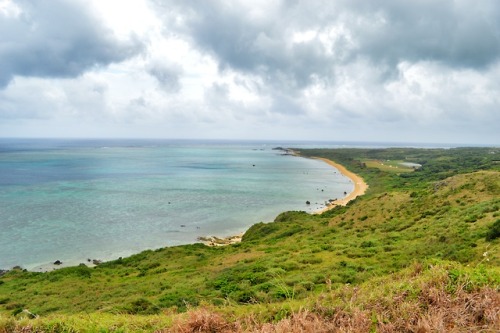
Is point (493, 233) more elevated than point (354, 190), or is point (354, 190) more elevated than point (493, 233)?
point (493, 233)

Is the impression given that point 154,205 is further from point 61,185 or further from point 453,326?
point 453,326

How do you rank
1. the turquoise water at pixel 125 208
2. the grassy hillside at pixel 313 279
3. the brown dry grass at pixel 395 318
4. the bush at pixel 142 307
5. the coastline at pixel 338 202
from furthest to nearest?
1. the coastline at pixel 338 202
2. the turquoise water at pixel 125 208
3. the bush at pixel 142 307
4. the grassy hillside at pixel 313 279
5. the brown dry grass at pixel 395 318

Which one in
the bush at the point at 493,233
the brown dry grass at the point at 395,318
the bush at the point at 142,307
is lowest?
the bush at the point at 142,307

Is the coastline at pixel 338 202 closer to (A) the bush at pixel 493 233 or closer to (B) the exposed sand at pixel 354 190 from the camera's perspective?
(B) the exposed sand at pixel 354 190

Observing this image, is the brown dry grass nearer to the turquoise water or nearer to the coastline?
the coastline

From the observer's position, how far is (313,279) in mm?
17578

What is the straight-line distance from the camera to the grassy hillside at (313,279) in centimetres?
770

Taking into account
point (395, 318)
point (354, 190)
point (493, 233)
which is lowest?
point (354, 190)

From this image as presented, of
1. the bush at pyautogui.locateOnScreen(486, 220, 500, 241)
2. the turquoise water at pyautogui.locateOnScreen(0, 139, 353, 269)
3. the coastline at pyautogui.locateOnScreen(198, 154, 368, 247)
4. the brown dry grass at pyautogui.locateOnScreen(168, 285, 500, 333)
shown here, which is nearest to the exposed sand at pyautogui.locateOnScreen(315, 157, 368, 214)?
the coastline at pyautogui.locateOnScreen(198, 154, 368, 247)

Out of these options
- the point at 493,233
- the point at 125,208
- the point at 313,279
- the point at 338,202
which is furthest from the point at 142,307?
the point at 338,202

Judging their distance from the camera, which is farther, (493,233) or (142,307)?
(493,233)

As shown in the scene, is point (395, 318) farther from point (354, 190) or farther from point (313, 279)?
point (354, 190)

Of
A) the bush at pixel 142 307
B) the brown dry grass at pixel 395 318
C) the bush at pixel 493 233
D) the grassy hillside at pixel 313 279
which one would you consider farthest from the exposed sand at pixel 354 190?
the brown dry grass at pixel 395 318

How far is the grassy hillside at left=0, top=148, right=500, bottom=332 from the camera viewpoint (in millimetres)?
7699
